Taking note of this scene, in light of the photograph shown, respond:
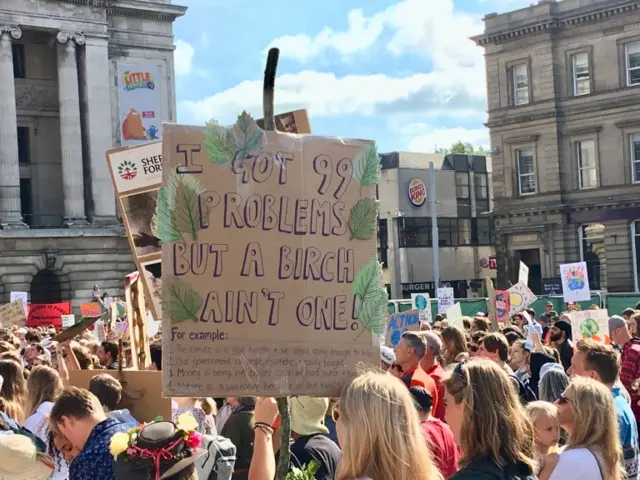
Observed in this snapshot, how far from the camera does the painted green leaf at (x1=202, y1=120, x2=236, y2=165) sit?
4617mm

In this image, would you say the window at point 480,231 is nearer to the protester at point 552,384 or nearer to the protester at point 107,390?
the protester at point 552,384

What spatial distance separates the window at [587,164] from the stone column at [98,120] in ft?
68.8

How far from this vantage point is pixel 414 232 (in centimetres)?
6397

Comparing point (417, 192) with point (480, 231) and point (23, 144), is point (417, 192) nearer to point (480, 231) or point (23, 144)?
point (480, 231)

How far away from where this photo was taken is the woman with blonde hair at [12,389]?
7523 millimetres

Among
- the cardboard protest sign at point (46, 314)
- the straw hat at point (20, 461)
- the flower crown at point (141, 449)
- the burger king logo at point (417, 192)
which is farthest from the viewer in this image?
the burger king logo at point (417, 192)

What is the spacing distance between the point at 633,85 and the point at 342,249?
44.4 m

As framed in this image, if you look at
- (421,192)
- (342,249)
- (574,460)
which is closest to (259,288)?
(342,249)

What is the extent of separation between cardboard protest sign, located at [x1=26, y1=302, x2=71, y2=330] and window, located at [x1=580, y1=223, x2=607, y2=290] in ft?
83.7

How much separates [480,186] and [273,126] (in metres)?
66.4

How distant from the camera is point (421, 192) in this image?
6481cm

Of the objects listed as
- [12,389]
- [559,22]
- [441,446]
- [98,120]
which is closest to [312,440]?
[441,446]

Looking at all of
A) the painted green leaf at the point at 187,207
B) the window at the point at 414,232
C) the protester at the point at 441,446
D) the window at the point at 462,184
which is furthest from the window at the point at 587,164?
the painted green leaf at the point at 187,207

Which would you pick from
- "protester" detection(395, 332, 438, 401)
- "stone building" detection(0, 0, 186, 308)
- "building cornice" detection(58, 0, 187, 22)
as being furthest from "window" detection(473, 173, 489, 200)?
"protester" detection(395, 332, 438, 401)
